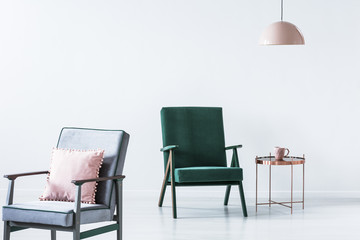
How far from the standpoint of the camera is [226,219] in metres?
5.21

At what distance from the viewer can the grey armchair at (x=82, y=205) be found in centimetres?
357

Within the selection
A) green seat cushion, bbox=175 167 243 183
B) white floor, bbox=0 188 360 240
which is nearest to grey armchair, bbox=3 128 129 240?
white floor, bbox=0 188 360 240

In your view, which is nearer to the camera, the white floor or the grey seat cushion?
the grey seat cushion

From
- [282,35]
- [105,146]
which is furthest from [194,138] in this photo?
[105,146]

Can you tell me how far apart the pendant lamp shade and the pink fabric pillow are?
2.12m

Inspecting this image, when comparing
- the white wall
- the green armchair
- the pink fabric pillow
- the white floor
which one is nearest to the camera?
the pink fabric pillow

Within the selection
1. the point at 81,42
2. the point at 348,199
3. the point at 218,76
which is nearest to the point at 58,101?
the point at 81,42

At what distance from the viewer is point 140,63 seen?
6.44 metres

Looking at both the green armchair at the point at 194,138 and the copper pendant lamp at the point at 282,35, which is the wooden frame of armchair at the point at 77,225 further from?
the copper pendant lamp at the point at 282,35

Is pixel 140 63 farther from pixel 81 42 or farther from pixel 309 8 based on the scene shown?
pixel 309 8

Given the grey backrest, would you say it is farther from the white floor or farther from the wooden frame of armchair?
the white floor

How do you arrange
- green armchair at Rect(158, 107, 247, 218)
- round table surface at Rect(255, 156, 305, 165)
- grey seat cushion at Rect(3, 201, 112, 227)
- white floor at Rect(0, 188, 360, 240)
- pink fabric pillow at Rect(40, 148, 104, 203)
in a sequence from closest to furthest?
grey seat cushion at Rect(3, 201, 112, 227) < pink fabric pillow at Rect(40, 148, 104, 203) < white floor at Rect(0, 188, 360, 240) < round table surface at Rect(255, 156, 305, 165) < green armchair at Rect(158, 107, 247, 218)

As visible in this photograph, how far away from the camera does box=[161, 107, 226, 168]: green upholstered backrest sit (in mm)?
5758

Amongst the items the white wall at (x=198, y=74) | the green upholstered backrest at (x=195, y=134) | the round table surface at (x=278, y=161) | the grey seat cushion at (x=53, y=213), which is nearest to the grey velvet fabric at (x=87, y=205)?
the grey seat cushion at (x=53, y=213)
